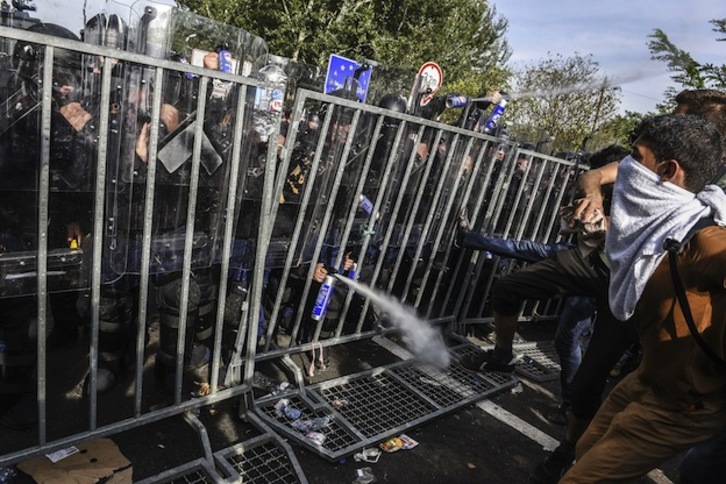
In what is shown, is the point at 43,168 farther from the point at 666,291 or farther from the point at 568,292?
the point at 568,292

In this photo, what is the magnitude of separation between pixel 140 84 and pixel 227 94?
443mm

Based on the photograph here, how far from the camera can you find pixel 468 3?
18797mm

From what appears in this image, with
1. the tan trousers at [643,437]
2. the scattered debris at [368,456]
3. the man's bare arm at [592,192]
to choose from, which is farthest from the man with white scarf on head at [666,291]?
the scattered debris at [368,456]

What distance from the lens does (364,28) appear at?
15750 millimetres

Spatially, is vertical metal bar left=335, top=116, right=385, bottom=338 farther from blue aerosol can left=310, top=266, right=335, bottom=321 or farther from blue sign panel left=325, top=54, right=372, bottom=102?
blue sign panel left=325, top=54, right=372, bottom=102

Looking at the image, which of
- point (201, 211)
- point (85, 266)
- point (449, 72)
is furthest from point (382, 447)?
point (449, 72)

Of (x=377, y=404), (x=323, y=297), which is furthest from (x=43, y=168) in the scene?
(x=377, y=404)

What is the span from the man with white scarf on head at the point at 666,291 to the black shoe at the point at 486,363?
1701mm

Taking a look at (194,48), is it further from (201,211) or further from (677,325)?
(677,325)

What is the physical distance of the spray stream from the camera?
448 centimetres

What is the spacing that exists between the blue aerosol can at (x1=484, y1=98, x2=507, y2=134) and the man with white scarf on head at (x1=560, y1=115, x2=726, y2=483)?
8.00ft

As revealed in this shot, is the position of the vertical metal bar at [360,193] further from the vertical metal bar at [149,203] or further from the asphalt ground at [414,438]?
the vertical metal bar at [149,203]

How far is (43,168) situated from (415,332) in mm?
3590

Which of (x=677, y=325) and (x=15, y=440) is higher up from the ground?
(x=677, y=325)
